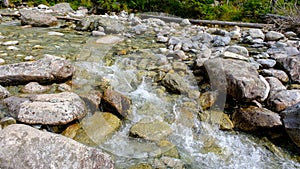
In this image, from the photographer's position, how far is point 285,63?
12.6 feet

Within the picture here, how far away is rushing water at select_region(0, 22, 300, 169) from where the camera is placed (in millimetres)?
2562

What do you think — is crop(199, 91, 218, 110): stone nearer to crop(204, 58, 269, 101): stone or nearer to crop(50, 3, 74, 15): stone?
crop(204, 58, 269, 101): stone

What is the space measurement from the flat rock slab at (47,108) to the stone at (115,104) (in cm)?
28

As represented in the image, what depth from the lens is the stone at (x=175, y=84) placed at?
3.44m

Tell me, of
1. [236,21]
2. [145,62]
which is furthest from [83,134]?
[236,21]

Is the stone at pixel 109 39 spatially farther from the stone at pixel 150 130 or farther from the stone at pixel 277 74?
the stone at pixel 277 74

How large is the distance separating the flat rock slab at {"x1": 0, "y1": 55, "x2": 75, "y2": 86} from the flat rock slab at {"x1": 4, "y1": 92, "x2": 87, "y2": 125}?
1.60ft

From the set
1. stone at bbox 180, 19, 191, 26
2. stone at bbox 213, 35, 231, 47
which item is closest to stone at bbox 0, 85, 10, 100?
stone at bbox 213, 35, 231, 47

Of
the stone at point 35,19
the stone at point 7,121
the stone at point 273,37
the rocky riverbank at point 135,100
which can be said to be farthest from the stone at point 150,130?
the stone at point 35,19

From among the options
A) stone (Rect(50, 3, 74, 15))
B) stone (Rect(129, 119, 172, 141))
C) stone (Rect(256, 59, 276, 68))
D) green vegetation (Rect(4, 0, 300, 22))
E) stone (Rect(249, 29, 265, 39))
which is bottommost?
stone (Rect(129, 119, 172, 141))

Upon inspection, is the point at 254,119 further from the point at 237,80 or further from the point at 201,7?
the point at 201,7

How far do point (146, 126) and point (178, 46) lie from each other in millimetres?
2467

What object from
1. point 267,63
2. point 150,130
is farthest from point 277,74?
point 150,130

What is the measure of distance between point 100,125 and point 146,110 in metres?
0.64
